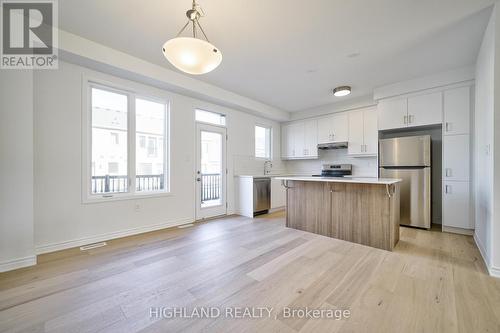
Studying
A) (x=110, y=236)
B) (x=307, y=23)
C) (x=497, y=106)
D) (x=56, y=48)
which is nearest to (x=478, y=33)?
(x=497, y=106)

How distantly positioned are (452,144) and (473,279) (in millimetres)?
2454

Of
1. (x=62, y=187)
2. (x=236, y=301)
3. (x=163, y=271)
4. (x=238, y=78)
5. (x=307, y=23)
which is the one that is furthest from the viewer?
(x=238, y=78)

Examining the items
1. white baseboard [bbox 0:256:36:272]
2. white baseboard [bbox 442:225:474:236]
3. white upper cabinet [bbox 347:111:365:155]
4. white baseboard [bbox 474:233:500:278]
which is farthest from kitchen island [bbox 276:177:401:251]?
white baseboard [bbox 0:256:36:272]

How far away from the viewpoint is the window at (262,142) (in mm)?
5840

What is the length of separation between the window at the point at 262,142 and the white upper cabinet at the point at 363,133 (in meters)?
2.18

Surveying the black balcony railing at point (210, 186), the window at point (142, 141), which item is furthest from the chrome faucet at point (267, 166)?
the window at point (142, 141)

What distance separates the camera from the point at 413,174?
3.85 metres

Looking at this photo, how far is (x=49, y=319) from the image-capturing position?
1524 mm

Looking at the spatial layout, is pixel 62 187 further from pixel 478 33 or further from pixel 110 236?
pixel 478 33

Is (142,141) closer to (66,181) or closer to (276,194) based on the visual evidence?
(66,181)

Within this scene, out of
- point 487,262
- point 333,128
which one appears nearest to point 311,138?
point 333,128

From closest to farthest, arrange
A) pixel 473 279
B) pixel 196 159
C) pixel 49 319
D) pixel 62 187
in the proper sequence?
pixel 49 319 → pixel 473 279 → pixel 62 187 → pixel 196 159

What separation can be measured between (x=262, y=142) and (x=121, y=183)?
147 inches

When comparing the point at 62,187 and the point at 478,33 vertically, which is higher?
the point at 478,33
